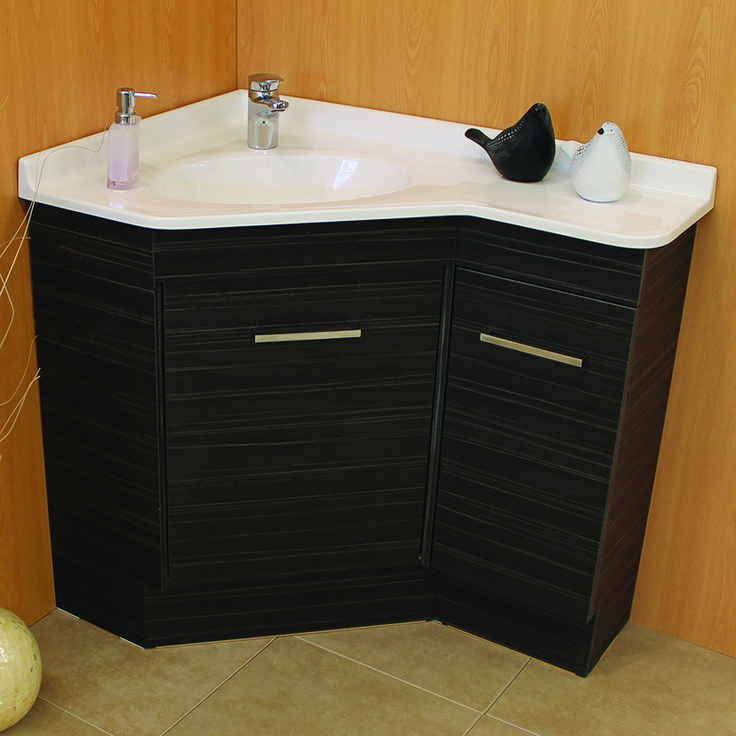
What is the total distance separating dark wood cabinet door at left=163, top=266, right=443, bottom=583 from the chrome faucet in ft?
1.41

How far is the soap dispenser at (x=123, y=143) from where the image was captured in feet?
5.75

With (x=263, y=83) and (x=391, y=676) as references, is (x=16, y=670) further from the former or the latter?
(x=263, y=83)

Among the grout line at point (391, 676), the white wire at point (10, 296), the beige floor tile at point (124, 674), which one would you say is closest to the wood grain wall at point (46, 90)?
the white wire at point (10, 296)

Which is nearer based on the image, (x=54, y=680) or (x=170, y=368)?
(x=170, y=368)

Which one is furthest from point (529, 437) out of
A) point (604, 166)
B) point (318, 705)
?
point (318, 705)

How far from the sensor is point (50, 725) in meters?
1.84

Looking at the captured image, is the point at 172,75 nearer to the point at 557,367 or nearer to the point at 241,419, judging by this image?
the point at 241,419

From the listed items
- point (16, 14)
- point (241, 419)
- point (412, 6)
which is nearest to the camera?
point (16, 14)

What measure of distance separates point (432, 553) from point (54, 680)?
0.72 meters

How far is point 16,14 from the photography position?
1693 mm

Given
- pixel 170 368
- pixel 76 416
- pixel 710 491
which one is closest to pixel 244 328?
pixel 170 368

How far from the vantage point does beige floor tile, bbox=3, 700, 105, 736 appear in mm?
1820

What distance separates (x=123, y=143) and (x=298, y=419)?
536 millimetres

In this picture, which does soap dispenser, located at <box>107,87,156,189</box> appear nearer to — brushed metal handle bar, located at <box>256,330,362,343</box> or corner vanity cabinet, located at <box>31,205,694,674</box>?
corner vanity cabinet, located at <box>31,205,694,674</box>
